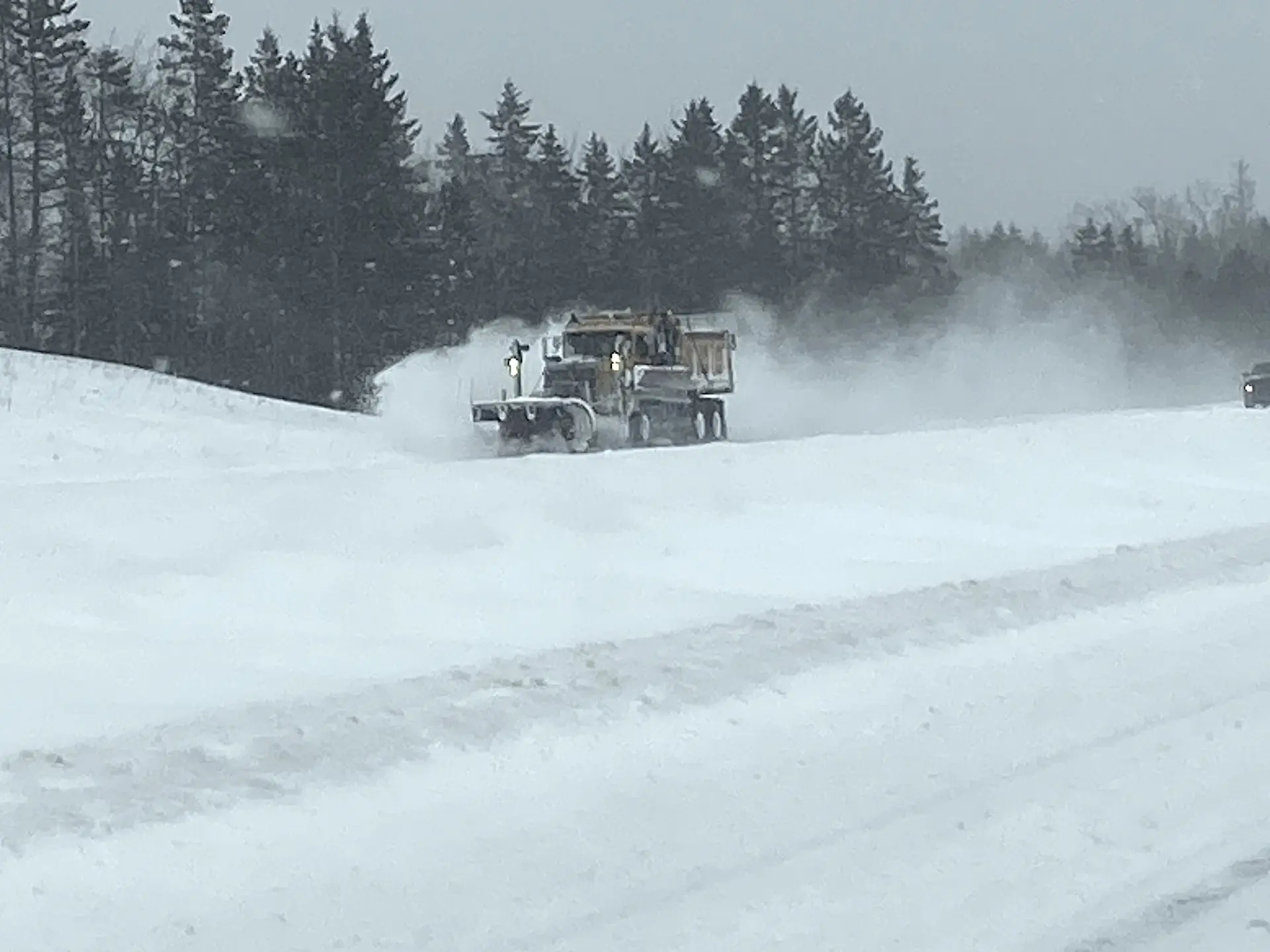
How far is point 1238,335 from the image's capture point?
9594 centimetres

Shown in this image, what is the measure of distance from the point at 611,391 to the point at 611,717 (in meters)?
21.5

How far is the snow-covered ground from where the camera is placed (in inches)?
228

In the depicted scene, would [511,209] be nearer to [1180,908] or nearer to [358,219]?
[358,219]

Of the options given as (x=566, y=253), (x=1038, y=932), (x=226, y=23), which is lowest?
(x=1038, y=932)

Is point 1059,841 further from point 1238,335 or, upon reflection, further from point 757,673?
point 1238,335

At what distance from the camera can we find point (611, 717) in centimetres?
819

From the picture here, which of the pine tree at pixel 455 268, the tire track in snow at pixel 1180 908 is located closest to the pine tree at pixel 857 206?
the pine tree at pixel 455 268

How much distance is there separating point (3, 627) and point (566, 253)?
5978 cm

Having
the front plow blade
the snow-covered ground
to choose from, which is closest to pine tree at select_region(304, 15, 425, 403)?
the front plow blade

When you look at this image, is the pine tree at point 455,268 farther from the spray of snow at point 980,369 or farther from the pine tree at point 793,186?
the pine tree at point 793,186

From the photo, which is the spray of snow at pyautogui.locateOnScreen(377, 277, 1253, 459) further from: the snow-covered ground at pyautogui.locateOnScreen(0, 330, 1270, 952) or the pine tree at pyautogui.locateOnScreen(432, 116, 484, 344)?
the snow-covered ground at pyautogui.locateOnScreen(0, 330, 1270, 952)

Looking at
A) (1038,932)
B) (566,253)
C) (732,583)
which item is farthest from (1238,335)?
(1038,932)

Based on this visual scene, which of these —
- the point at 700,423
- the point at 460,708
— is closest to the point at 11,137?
the point at 700,423

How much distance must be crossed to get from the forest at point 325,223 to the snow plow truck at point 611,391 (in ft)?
66.2
